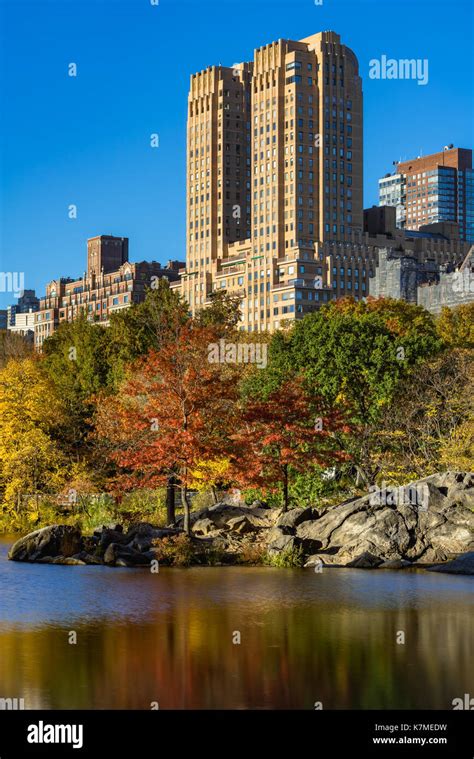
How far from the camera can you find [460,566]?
37844 mm

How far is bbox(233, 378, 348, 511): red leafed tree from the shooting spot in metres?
44.0

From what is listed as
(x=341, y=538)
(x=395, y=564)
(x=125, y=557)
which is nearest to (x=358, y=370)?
(x=341, y=538)

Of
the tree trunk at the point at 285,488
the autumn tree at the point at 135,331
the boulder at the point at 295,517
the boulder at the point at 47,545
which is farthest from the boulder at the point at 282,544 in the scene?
the autumn tree at the point at 135,331

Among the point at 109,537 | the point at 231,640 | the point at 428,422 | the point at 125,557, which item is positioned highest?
the point at 428,422

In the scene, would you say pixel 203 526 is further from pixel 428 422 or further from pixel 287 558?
pixel 428 422

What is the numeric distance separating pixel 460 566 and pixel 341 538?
16.5 ft

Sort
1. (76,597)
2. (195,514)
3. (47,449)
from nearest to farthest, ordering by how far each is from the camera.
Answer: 1. (76,597)
2. (195,514)
3. (47,449)

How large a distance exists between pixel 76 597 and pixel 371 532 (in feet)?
42.3

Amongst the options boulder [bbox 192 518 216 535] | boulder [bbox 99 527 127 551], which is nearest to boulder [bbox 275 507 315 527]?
boulder [bbox 192 518 216 535]

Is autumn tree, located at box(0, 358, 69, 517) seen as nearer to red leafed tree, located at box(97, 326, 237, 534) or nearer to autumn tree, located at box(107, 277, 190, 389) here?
red leafed tree, located at box(97, 326, 237, 534)

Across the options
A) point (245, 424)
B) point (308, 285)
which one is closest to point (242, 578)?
point (245, 424)
